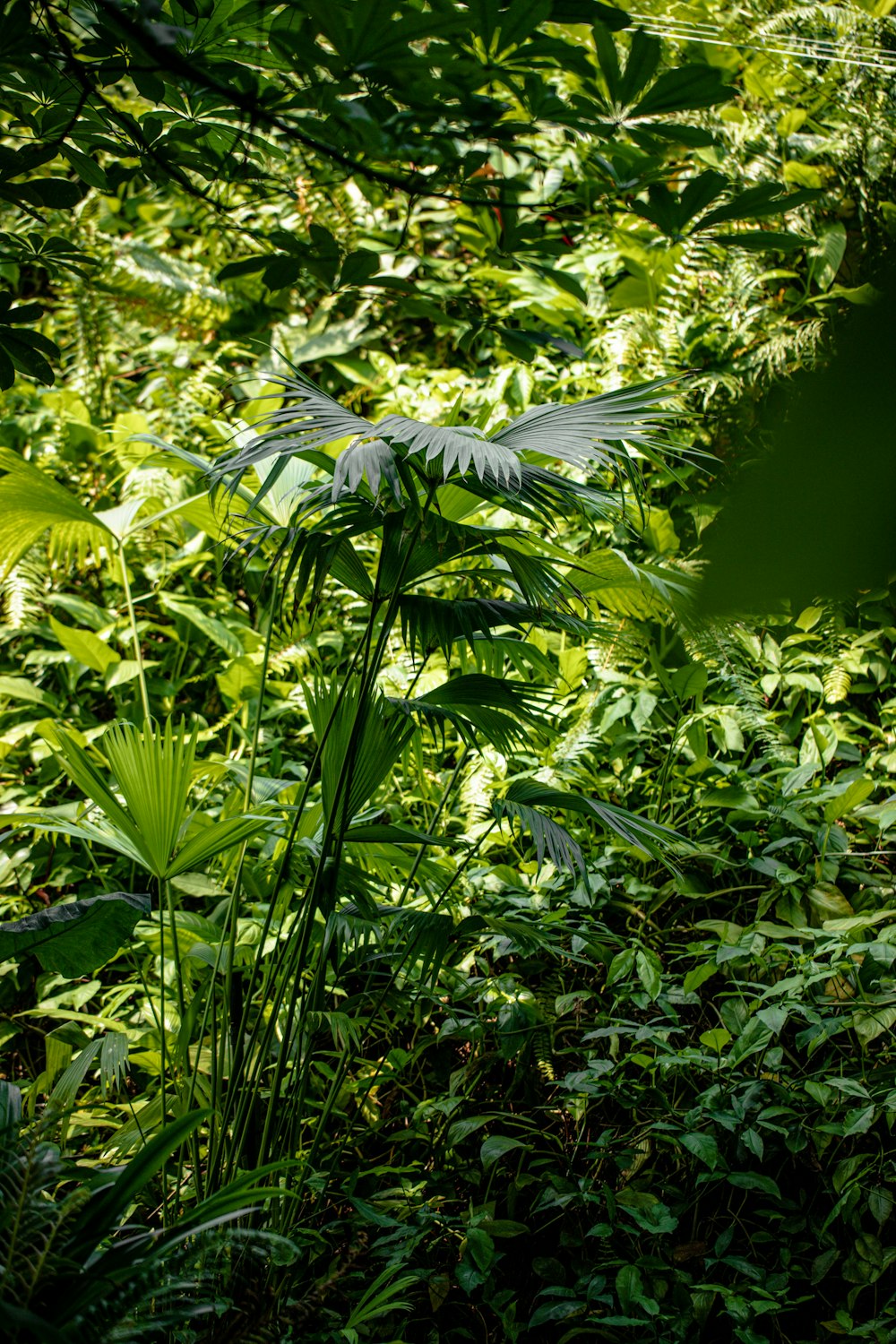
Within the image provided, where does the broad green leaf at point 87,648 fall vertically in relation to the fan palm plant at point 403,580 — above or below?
below

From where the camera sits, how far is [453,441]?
3.65 feet

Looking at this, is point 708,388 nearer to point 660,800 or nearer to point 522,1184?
point 660,800

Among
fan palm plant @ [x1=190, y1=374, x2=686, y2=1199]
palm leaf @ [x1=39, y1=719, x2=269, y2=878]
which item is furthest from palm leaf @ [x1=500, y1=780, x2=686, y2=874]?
palm leaf @ [x1=39, y1=719, x2=269, y2=878]

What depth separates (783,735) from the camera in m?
2.35

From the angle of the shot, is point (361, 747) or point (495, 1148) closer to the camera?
point (361, 747)

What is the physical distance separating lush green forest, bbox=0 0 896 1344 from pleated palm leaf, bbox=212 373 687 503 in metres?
0.01

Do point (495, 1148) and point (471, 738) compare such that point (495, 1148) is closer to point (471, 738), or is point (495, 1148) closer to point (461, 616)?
point (471, 738)

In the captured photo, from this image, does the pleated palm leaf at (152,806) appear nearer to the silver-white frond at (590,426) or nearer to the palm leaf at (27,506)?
the palm leaf at (27,506)

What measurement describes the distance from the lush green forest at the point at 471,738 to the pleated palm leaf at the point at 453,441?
0.01 metres

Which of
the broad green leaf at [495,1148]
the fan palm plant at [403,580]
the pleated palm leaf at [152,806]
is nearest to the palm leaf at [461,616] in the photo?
the fan palm plant at [403,580]

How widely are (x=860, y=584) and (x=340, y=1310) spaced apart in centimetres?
167

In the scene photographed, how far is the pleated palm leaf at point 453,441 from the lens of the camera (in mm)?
1078

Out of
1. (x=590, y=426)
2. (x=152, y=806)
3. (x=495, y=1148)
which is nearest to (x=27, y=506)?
(x=152, y=806)

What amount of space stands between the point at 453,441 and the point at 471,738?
0.53 meters
